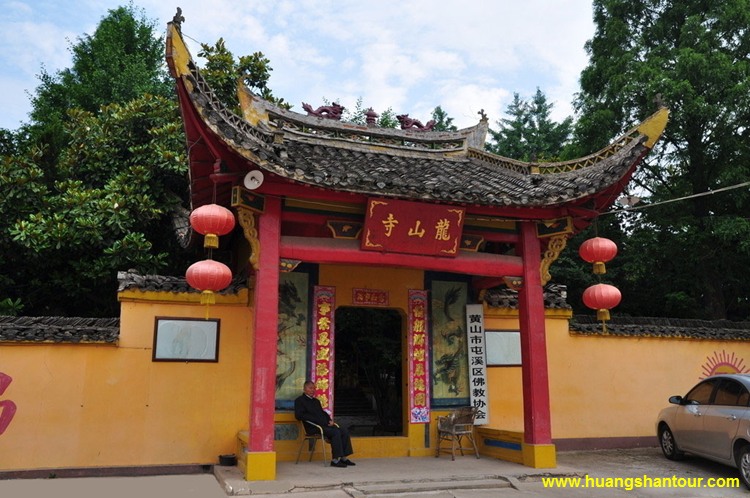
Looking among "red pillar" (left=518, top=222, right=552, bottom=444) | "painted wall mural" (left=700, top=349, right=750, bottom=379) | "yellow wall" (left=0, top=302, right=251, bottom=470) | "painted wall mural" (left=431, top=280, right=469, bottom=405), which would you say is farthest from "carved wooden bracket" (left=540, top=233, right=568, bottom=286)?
"painted wall mural" (left=700, top=349, right=750, bottom=379)

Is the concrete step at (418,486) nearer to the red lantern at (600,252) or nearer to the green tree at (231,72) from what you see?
the red lantern at (600,252)

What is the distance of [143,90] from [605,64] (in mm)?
11759

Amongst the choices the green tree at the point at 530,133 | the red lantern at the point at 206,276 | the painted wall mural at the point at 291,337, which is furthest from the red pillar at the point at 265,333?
the green tree at the point at 530,133

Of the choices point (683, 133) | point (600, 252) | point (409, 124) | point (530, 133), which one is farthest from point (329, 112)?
point (530, 133)

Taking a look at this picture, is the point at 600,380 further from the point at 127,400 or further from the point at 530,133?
the point at 530,133

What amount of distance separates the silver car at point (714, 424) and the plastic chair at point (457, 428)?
2738 mm

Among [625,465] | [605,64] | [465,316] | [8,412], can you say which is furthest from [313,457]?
[605,64]

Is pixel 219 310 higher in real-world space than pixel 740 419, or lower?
higher

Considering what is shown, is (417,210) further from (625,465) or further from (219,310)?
(625,465)

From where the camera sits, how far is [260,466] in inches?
230

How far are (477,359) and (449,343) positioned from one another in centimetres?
47

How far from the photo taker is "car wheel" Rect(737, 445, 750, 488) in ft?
20.3

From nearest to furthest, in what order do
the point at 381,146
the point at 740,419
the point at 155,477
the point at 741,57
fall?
the point at 740,419 < the point at 155,477 < the point at 381,146 < the point at 741,57

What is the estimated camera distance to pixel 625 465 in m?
7.64
